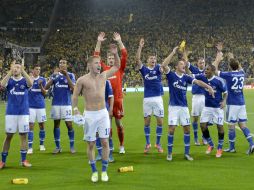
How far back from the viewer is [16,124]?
37.9 feet

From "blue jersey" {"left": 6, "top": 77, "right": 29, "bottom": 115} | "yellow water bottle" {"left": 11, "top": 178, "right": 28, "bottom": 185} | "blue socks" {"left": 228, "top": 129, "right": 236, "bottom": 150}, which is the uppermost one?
"blue jersey" {"left": 6, "top": 77, "right": 29, "bottom": 115}

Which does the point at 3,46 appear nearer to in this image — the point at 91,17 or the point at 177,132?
the point at 91,17

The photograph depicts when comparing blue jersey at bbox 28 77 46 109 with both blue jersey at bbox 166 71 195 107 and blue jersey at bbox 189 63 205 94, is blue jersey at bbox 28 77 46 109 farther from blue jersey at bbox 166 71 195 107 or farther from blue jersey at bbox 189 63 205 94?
blue jersey at bbox 189 63 205 94

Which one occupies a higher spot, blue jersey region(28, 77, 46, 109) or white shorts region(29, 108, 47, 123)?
blue jersey region(28, 77, 46, 109)

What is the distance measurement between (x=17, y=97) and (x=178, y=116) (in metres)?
3.98

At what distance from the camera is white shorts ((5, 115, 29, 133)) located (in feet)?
37.7

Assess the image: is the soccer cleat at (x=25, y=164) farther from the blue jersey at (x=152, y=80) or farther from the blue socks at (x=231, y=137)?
the blue socks at (x=231, y=137)

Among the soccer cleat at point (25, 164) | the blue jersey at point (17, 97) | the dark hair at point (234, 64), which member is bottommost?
the soccer cleat at point (25, 164)

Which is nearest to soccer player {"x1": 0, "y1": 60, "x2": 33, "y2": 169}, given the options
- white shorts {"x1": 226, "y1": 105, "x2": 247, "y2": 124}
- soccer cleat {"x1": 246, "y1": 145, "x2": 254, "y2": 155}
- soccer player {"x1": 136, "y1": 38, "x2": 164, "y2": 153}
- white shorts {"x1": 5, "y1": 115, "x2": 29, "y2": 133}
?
white shorts {"x1": 5, "y1": 115, "x2": 29, "y2": 133}

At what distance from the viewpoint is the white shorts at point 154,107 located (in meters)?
13.8

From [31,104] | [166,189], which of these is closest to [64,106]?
[31,104]

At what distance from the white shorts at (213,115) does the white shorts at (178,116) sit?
988mm

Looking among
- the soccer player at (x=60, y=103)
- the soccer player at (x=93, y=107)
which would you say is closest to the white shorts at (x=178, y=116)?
the soccer player at (x=93, y=107)

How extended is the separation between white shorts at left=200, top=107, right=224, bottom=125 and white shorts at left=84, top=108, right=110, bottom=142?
3963 millimetres
